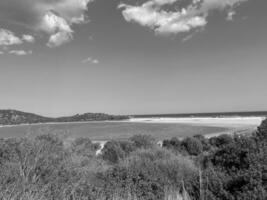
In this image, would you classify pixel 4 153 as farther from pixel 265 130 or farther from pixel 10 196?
pixel 265 130

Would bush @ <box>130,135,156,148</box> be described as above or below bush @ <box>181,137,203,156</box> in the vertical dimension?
above

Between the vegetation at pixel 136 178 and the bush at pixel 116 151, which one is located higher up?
the vegetation at pixel 136 178

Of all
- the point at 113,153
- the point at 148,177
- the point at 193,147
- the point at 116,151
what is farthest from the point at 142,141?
the point at 148,177

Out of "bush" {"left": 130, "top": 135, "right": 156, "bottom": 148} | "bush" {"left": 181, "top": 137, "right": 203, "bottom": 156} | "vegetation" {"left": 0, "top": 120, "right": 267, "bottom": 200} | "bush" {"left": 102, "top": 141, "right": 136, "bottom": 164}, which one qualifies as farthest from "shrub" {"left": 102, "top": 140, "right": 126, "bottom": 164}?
"vegetation" {"left": 0, "top": 120, "right": 267, "bottom": 200}

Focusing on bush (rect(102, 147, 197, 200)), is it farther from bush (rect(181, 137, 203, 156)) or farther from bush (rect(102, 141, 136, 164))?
bush (rect(181, 137, 203, 156))

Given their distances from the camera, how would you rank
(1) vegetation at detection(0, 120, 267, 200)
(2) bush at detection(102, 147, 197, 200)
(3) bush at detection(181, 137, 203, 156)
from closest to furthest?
(1) vegetation at detection(0, 120, 267, 200) → (2) bush at detection(102, 147, 197, 200) → (3) bush at detection(181, 137, 203, 156)

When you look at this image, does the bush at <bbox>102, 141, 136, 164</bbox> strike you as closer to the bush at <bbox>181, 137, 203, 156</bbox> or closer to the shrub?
the shrub

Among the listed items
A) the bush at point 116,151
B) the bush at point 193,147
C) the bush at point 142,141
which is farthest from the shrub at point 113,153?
the bush at point 193,147

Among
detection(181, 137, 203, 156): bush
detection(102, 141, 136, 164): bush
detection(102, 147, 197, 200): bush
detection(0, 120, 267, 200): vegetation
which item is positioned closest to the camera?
detection(0, 120, 267, 200): vegetation

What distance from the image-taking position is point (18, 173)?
4652 mm

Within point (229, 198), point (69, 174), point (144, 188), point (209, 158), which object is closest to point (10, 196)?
point (69, 174)

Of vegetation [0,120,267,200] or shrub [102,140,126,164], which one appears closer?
vegetation [0,120,267,200]

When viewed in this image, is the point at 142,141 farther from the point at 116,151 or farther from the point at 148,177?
the point at 148,177

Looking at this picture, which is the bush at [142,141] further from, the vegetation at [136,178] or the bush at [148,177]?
the bush at [148,177]
